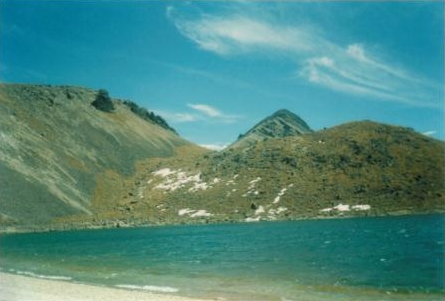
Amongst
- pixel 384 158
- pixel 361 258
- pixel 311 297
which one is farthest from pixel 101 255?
pixel 384 158

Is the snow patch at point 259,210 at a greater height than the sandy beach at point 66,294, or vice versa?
the snow patch at point 259,210

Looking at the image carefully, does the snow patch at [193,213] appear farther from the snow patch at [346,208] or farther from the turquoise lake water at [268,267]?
the turquoise lake water at [268,267]

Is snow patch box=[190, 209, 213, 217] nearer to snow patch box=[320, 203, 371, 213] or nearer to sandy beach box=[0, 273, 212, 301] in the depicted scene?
snow patch box=[320, 203, 371, 213]

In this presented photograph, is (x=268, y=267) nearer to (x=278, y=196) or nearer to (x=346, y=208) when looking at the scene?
(x=346, y=208)

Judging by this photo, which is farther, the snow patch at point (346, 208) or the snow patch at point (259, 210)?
the snow patch at point (259, 210)

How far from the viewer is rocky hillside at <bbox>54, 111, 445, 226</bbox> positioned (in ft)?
513

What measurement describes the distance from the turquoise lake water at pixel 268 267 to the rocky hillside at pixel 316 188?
74208 mm

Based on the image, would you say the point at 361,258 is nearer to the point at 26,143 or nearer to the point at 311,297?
the point at 311,297

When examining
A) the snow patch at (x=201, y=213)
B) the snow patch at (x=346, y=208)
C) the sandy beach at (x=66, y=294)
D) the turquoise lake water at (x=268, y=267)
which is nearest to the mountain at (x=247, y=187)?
the snow patch at (x=346, y=208)

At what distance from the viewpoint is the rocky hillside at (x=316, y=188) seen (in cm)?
15650

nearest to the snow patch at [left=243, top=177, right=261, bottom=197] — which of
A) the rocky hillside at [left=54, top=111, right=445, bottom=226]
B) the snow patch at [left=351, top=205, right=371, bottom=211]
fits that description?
the rocky hillside at [left=54, top=111, right=445, bottom=226]

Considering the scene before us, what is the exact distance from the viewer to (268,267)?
51.2 metres

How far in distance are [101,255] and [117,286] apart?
32391 mm

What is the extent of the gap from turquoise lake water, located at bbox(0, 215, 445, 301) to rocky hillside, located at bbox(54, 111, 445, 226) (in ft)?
243
